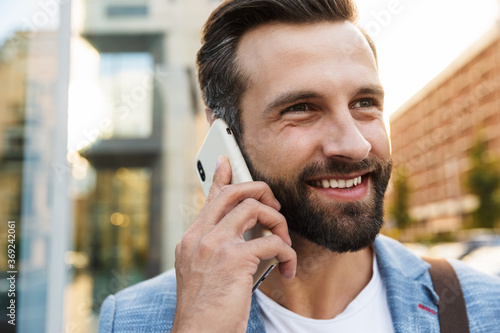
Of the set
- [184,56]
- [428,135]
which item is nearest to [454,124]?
[428,135]

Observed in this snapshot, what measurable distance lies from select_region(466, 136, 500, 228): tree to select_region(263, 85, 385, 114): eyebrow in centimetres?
3536

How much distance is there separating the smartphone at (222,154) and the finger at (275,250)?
0.10m

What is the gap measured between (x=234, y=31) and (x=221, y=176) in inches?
25.0

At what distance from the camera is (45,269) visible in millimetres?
3262

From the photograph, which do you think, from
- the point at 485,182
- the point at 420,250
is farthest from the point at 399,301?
the point at 485,182

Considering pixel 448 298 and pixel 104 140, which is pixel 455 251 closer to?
pixel 104 140

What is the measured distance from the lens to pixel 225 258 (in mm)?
1226

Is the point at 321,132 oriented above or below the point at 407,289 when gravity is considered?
above

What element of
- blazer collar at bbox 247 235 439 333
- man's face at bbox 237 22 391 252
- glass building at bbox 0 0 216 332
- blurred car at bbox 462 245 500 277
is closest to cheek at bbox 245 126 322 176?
man's face at bbox 237 22 391 252

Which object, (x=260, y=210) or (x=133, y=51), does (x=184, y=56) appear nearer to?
(x=133, y=51)

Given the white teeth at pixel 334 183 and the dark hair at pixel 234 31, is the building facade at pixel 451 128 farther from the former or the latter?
the white teeth at pixel 334 183

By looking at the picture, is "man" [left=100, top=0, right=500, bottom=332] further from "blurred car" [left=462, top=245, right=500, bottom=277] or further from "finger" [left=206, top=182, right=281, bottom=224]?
"blurred car" [left=462, top=245, right=500, bottom=277]

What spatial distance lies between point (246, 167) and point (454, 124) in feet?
207

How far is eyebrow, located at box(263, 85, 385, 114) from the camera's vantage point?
1458 mm
